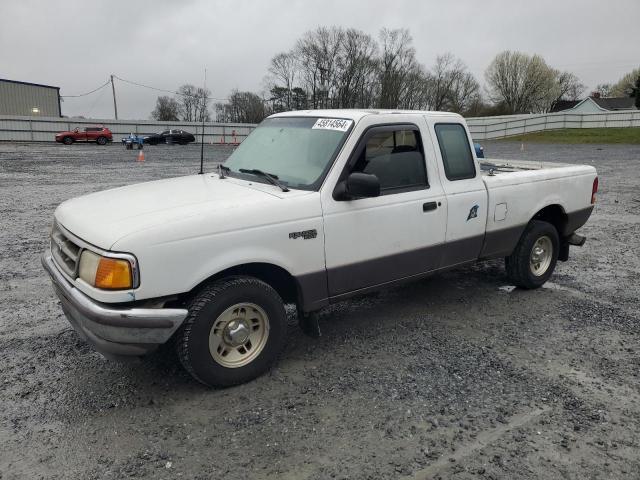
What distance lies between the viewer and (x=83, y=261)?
3.39 metres

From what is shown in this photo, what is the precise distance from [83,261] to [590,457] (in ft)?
11.0

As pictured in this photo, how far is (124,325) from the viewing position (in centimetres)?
313

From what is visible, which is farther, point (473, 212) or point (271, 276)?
point (473, 212)

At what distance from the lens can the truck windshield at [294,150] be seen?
406cm

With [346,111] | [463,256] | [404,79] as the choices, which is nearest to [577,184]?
[463,256]

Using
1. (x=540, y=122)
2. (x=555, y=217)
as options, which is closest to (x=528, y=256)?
(x=555, y=217)

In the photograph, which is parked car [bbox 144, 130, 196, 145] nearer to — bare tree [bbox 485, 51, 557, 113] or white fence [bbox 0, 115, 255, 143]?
white fence [bbox 0, 115, 255, 143]

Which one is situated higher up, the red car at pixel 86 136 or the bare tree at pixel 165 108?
the bare tree at pixel 165 108

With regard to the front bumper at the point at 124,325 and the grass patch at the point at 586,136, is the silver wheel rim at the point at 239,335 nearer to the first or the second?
the front bumper at the point at 124,325

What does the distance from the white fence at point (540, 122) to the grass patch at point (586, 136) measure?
→ 1.14 meters

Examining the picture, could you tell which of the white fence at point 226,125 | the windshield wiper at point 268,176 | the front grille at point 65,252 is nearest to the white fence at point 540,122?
the white fence at point 226,125

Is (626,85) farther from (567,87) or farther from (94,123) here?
(94,123)

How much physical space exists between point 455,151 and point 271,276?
2181 mm

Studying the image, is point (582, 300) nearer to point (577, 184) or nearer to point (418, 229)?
point (577, 184)
